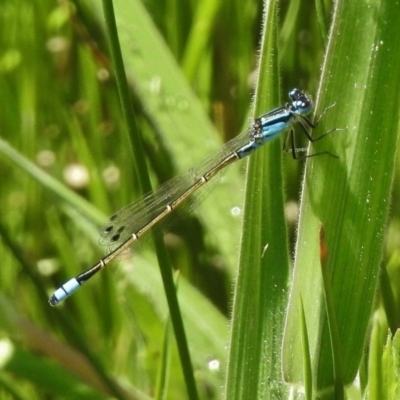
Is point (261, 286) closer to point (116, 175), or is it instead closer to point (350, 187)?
point (350, 187)

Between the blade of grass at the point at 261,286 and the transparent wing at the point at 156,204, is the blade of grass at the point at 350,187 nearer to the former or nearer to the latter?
the blade of grass at the point at 261,286

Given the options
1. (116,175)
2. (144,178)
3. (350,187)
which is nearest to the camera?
(350,187)

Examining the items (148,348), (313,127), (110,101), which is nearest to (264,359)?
(313,127)

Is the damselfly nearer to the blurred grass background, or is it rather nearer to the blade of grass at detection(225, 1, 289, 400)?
the blurred grass background

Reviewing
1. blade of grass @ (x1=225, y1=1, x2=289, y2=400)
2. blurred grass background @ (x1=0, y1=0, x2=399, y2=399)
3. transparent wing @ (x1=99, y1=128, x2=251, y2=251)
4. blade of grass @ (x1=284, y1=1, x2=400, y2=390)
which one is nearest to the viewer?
blade of grass @ (x1=284, y1=1, x2=400, y2=390)

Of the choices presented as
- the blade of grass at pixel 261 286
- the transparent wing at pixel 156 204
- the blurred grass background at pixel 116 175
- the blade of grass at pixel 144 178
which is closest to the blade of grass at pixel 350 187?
the blade of grass at pixel 261 286


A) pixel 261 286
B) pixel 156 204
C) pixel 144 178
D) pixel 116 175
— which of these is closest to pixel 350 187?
pixel 261 286

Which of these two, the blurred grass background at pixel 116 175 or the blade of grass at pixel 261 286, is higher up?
the blurred grass background at pixel 116 175

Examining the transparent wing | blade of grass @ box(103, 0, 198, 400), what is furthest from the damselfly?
blade of grass @ box(103, 0, 198, 400)

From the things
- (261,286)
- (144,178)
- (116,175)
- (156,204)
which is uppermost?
(116,175)
